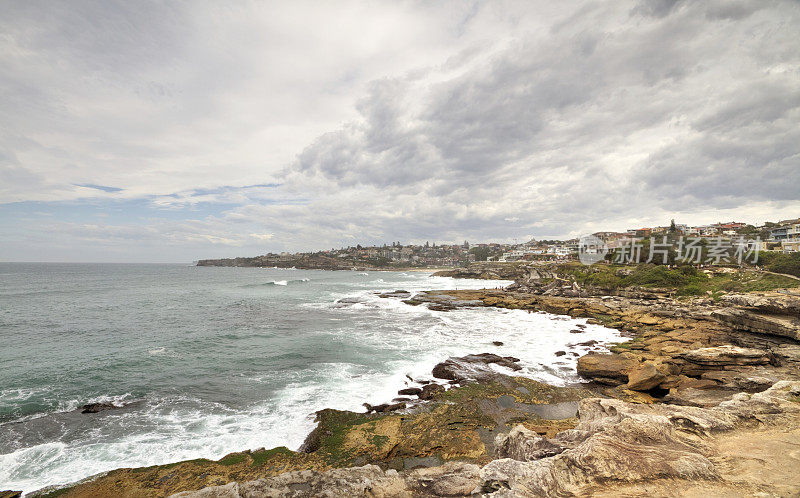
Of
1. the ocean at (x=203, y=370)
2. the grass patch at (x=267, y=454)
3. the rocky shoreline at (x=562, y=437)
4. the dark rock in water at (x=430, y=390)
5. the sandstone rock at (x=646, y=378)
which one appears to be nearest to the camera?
the rocky shoreline at (x=562, y=437)

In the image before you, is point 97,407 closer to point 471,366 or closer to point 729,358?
point 471,366

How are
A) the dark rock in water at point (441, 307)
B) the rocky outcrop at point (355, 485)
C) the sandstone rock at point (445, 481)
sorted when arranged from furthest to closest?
1. the dark rock in water at point (441, 307)
2. the sandstone rock at point (445, 481)
3. the rocky outcrop at point (355, 485)

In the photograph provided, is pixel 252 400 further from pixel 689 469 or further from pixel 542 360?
pixel 542 360

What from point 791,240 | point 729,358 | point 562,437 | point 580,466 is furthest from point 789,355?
point 791,240

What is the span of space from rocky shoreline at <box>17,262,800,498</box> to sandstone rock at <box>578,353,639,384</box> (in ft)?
0.19

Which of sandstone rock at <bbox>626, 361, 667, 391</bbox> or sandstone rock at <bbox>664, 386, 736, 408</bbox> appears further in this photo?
sandstone rock at <bbox>626, 361, 667, 391</bbox>

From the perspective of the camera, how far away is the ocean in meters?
10.5

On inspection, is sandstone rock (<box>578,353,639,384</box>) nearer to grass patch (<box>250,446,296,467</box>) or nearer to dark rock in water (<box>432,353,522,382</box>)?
dark rock in water (<box>432,353,522,382</box>)

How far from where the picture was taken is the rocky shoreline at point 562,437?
5.73 m

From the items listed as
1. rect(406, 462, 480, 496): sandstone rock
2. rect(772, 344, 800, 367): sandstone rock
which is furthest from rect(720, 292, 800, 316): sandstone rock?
rect(406, 462, 480, 496): sandstone rock

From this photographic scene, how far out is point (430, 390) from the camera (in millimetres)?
14086

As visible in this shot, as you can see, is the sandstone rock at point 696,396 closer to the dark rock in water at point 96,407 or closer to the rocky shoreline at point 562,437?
the rocky shoreline at point 562,437

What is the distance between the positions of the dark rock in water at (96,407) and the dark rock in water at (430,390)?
13.3 m

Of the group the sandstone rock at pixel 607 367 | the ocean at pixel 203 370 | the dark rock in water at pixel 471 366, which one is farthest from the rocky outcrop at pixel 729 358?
the dark rock in water at pixel 471 366
